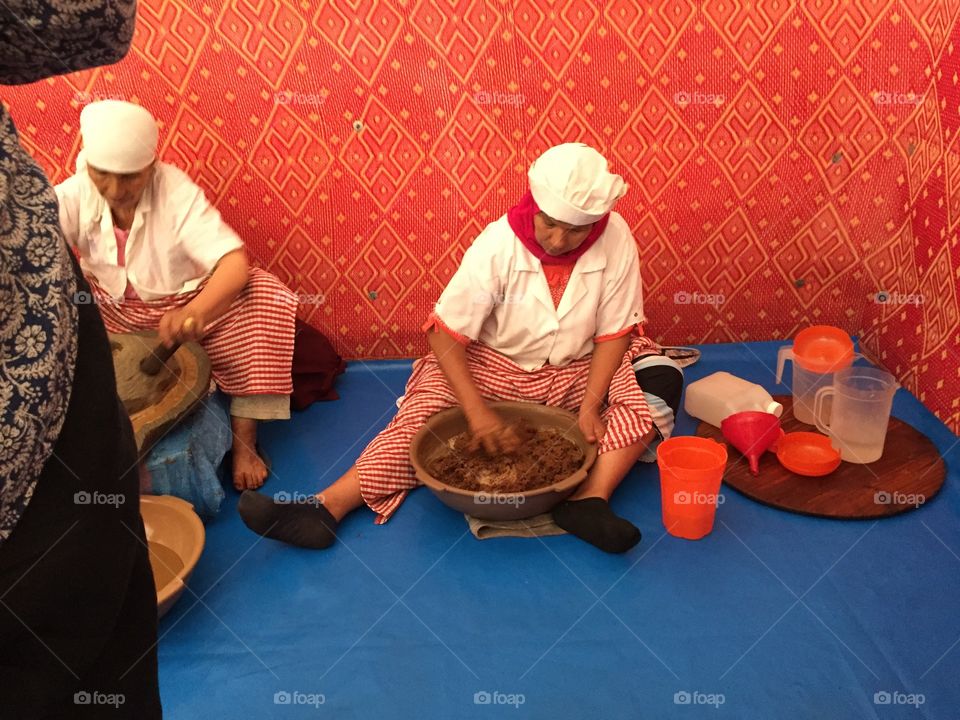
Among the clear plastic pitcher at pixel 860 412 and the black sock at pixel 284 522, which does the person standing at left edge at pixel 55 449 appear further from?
the clear plastic pitcher at pixel 860 412

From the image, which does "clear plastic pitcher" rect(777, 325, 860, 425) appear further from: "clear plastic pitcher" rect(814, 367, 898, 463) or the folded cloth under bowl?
the folded cloth under bowl

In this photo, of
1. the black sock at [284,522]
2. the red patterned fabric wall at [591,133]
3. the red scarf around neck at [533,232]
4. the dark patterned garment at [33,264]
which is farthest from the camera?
the red patterned fabric wall at [591,133]

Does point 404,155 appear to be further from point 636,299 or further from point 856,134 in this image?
point 856,134

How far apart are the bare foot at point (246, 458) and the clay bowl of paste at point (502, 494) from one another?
430 millimetres

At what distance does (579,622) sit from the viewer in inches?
66.6

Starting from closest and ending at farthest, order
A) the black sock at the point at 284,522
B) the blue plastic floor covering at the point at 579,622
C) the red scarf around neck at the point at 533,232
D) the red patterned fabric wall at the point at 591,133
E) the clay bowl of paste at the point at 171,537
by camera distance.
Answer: the blue plastic floor covering at the point at 579,622 → the clay bowl of paste at the point at 171,537 → the black sock at the point at 284,522 → the red scarf around neck at the point at 533,232 → the red patterned fabric wall at the point at 591,133

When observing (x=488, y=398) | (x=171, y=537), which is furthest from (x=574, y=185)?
(x=171, y=537)

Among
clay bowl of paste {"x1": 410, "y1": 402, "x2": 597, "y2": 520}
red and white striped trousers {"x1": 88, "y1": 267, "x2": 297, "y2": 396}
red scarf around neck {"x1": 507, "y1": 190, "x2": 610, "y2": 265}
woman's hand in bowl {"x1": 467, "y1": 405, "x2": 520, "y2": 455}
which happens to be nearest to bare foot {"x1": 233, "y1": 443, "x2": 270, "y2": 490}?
red and white striped trousers {"x1": 88, "y1": 267, "x2": 297, "y2": 396}

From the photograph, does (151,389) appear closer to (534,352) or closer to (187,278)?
(187,278)

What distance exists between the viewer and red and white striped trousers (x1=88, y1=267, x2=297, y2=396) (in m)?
2.15

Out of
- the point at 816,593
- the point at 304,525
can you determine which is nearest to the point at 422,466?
the point at 304,525

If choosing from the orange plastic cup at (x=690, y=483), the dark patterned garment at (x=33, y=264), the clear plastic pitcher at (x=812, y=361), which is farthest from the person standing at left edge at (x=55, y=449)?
the clear plastic pitcher at (x=812, y=361)

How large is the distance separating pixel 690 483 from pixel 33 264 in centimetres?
143

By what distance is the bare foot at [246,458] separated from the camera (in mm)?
2121
